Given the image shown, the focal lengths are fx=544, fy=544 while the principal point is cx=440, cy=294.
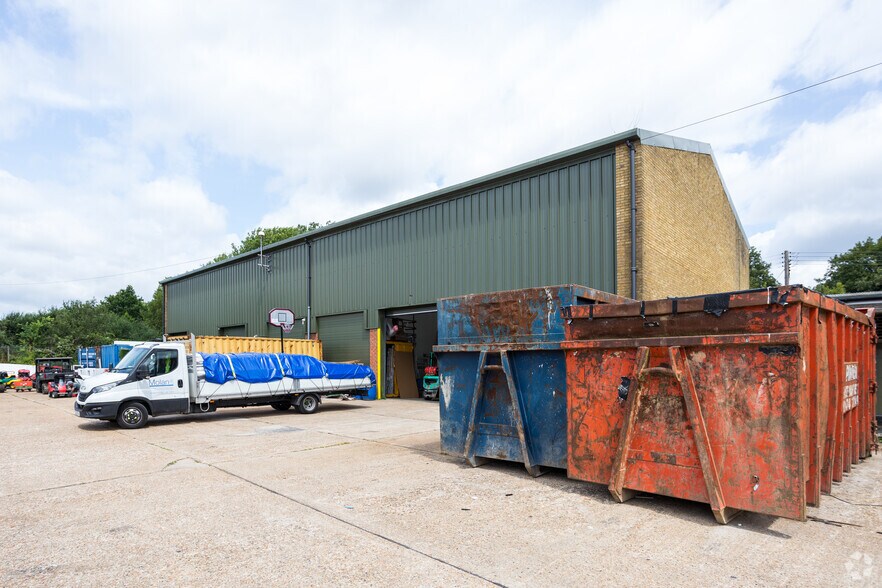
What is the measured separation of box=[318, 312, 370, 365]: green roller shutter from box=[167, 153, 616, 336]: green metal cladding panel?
395 millimetres

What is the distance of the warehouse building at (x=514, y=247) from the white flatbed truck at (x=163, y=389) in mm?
6601

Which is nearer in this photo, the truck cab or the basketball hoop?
the truck cab

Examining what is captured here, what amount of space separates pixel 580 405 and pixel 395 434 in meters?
5.62

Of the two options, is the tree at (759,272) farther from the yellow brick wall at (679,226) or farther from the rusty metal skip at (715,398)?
the rusty metal skip at (715,398)

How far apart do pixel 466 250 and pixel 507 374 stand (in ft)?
36.8

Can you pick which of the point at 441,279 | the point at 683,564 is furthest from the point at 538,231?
the point at 683,564

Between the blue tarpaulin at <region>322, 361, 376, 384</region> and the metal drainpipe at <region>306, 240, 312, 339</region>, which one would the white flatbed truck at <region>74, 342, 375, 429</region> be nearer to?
the blue tarpaulin at <region>322, 361, 376, 384</region>

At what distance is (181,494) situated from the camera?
239 inches

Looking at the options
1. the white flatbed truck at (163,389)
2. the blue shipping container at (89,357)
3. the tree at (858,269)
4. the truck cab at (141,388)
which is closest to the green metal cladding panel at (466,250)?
the white flatbed truck at (163,389)

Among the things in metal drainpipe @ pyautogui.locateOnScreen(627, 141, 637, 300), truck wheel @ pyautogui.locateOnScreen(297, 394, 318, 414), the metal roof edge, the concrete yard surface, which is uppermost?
the metal roof edge

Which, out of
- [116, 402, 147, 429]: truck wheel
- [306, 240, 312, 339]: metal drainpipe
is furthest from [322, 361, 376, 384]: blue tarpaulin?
[306, 240, 312, 339]: metal drainpipe

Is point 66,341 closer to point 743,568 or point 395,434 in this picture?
point 395,434

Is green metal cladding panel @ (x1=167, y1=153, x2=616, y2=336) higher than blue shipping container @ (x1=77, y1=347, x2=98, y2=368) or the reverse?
higher

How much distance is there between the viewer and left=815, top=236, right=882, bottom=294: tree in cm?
4875
